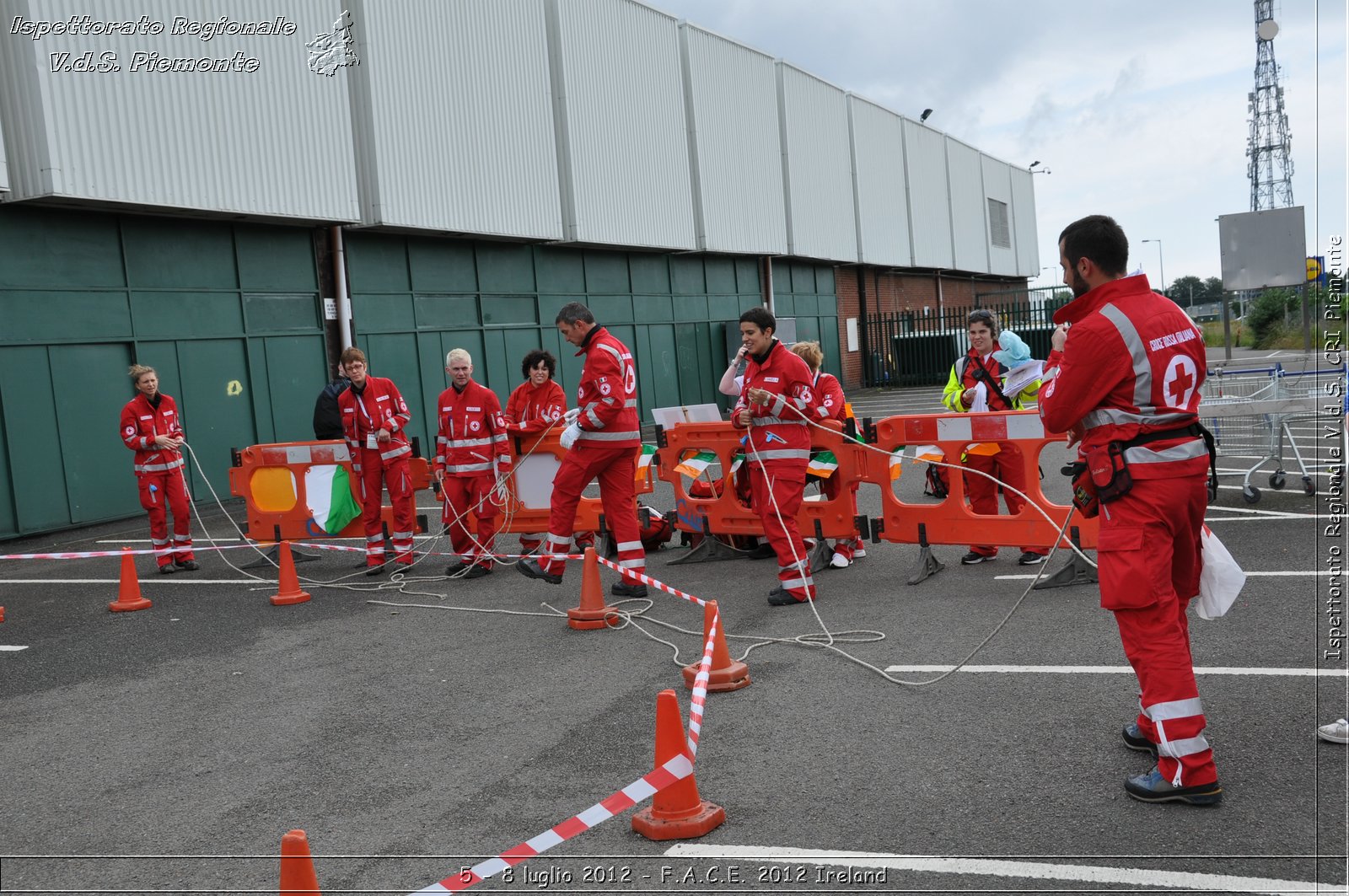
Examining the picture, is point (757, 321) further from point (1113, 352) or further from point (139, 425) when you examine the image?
point (139, 425)

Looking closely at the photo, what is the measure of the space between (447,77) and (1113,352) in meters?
18.9

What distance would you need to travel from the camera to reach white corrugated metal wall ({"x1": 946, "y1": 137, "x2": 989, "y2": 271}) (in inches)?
1828

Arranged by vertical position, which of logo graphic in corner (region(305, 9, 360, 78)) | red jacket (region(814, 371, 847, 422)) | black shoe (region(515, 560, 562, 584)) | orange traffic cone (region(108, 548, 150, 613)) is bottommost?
black shoe (region(515, 560, 562, 584))

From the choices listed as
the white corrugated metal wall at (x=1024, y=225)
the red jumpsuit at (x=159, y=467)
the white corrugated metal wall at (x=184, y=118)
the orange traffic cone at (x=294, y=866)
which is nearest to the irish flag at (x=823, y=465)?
the red jumpsuit at (x=159, y=467)

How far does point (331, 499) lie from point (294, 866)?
8190 millimetres

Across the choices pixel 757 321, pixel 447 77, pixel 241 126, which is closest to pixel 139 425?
pixel 757 321

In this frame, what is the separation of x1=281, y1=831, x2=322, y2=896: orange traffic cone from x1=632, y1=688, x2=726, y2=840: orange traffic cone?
1.32 m

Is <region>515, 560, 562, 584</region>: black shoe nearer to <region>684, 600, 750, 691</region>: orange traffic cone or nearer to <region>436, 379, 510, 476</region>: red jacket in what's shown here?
A: <region>436, 379, 510, 476</region>: red jacket

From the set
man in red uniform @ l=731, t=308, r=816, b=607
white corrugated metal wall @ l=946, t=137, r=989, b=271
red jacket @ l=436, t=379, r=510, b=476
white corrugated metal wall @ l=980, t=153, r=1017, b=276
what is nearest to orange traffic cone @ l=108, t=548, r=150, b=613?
red jacket @ l=436, t=379, r=510, b=476

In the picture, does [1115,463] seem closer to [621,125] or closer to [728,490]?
[728,490]

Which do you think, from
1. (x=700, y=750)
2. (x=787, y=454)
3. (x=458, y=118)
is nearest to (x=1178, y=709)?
(x=700, y=750)

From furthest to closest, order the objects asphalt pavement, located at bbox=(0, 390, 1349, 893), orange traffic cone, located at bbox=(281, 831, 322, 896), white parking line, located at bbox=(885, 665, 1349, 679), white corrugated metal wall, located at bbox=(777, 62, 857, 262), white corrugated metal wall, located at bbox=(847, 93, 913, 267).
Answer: white corrugated metal wall, located at bbox=(847, 93, 913, 267) < white corrugated metal wall, located at bbox=(777, 62, 857, 262) < white parking line, located at bbox=(885, 665, 1349, 679) < asphalt pavement, located at bbox=(0, 390, 1349, 893) < orange traffic cone, located at bbox=(281, 831, 322, 896)

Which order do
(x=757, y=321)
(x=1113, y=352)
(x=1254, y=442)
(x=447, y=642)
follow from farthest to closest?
(x=1254, y=442), (x=757, y=321), (x=447, y=642), (x=1113, y=352)

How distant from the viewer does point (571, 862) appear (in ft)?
13.3
